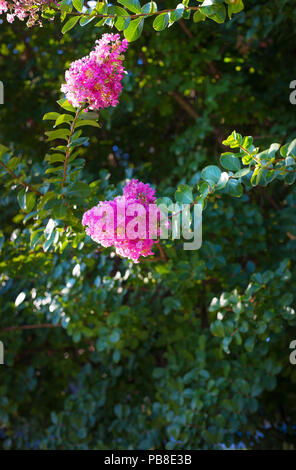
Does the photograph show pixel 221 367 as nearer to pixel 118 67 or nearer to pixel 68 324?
pixel 68 324

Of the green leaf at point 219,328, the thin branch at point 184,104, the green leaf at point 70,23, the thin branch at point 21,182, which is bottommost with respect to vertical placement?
the green leaf at point 219,328

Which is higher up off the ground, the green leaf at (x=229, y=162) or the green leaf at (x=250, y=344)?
the green leaf at (x=229, y=162)

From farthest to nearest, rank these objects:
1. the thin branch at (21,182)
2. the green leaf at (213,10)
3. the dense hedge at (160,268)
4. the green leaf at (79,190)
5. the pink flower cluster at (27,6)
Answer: the dense hedge at (160,268), the thin branch at (21,182), the green leaf at (79,190), the pink flower cluster at (27,6), the green leaf at (213,10)

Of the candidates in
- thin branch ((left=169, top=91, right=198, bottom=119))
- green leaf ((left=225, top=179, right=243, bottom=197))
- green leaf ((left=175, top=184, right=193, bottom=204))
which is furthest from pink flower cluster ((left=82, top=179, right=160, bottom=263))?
thin branch ((left=169, top=91, right=198, bottom=119))

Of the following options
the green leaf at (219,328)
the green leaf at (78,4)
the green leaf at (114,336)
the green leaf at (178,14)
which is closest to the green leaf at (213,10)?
the green leaf at (178,14)

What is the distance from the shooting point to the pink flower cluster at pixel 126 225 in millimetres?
1028

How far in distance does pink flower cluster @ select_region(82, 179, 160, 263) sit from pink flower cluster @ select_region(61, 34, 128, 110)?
209 mm

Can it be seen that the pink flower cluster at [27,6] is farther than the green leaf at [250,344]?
No

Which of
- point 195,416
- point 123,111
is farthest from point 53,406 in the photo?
point 123,111

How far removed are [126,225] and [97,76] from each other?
0.30m

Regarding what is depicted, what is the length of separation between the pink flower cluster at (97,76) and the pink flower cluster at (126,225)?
0.69ft

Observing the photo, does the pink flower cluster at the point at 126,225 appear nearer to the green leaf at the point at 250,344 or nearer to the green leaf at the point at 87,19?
the green leaf at the point at 87,19

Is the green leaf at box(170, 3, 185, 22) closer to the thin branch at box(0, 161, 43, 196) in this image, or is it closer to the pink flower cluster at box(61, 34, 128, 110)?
the pink flower cluster at box(61, 34, 128, 110)
